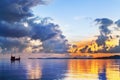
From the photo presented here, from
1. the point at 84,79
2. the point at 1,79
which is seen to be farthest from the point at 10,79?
the point at 84,79

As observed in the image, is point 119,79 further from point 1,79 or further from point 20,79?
point 1,79

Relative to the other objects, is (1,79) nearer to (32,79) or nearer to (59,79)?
(32,79)

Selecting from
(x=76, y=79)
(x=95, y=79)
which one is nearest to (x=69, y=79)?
(x=76, y=79)

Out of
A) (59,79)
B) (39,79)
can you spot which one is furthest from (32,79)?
(59,79)

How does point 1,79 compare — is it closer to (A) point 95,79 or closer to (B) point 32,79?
(B) point 32,79

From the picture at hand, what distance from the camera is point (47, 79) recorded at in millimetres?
76500

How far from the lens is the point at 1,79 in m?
77.6

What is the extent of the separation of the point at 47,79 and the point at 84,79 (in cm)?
1048

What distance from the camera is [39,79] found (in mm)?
76125

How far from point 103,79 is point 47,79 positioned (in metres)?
15.9

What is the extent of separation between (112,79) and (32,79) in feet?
72.3

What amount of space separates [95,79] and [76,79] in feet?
19.5

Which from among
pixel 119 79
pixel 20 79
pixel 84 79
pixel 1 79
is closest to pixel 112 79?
pixel 119 79

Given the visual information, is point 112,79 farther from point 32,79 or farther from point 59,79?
point 32,79
